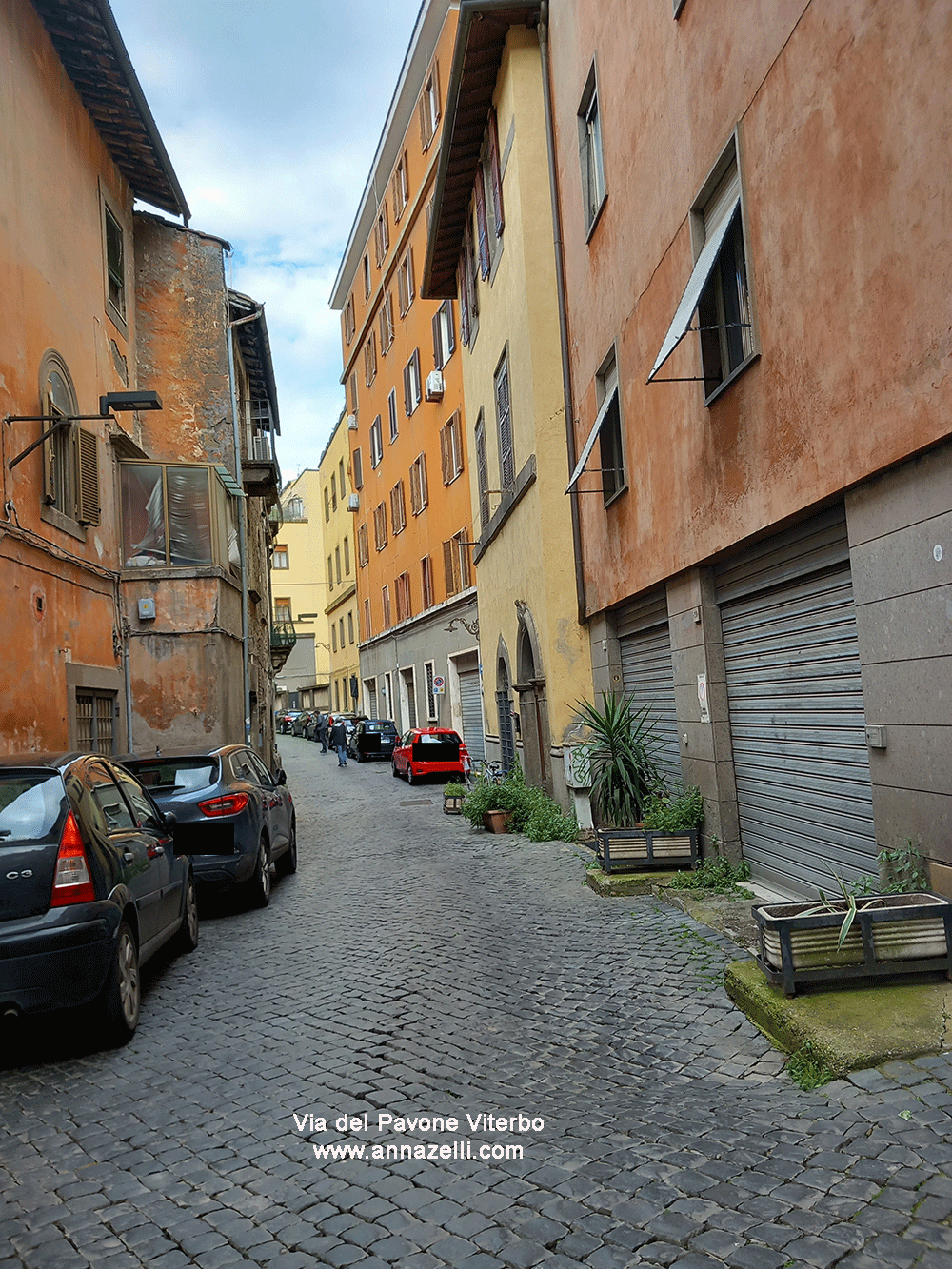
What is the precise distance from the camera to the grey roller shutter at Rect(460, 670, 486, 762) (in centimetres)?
2627

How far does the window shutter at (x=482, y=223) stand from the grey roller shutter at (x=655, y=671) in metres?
7.89

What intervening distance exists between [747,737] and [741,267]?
372cm

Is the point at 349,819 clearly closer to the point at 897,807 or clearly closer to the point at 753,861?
the point at 753,861

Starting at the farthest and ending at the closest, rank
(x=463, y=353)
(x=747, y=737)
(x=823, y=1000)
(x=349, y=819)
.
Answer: (x=463, y=353) → (x=349, y=819) → (x=747, y=737) → (x=823, y=1000)

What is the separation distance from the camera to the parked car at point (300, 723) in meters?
58.4

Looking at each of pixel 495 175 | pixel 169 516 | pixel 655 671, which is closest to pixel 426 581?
pixel 169 516

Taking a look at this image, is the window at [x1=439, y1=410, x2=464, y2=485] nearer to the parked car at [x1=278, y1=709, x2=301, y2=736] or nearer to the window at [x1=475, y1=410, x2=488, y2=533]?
the window at [x1=475, y1=410, x2=488, y2=533]

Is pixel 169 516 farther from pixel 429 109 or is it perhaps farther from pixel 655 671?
pixel 429 109

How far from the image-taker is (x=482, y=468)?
2023cm

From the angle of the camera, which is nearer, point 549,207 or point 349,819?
point 549,207

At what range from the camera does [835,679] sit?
6.93 m

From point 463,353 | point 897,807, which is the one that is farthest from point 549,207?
point 897,807

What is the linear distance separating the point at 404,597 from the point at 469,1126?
30.8m

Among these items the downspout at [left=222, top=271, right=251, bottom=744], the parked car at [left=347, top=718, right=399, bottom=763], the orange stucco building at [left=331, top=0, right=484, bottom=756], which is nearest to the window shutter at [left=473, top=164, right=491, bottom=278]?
the downspout at [left=222, top=271, right=251, bottom=744]
